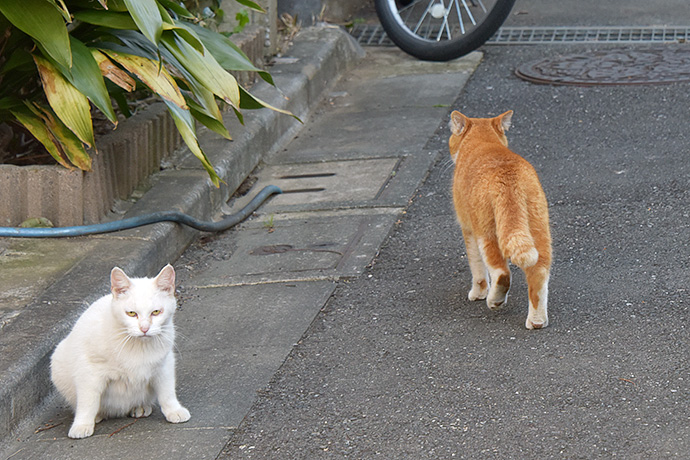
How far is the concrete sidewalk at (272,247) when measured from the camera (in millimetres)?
2818

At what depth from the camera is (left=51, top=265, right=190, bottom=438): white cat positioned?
105 inches

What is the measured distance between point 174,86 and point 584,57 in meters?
4.13

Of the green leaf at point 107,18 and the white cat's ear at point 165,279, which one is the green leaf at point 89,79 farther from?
the white cat's ear at point 165,279

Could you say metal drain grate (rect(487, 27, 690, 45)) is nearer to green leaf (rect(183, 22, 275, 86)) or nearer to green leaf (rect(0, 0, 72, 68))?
green leaf (rect(183, 22, 275, 86))

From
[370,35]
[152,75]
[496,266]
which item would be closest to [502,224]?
[496,266]

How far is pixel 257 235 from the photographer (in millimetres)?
4441

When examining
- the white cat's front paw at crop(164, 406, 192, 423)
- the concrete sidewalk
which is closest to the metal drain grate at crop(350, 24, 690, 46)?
the concrete sidewalk

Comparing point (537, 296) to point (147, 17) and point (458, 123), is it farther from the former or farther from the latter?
point (147, 17)

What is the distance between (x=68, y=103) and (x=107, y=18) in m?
0.50

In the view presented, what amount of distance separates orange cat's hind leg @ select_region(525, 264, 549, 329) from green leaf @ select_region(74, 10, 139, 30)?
2009 mm

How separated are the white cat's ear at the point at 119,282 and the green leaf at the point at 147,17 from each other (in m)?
0.98

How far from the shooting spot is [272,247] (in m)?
4.25

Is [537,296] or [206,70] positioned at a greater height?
[206,70]

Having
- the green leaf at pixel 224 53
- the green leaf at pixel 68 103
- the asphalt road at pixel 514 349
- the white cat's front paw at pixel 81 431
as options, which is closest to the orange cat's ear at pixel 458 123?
the asphalt road at pixel 514 349
